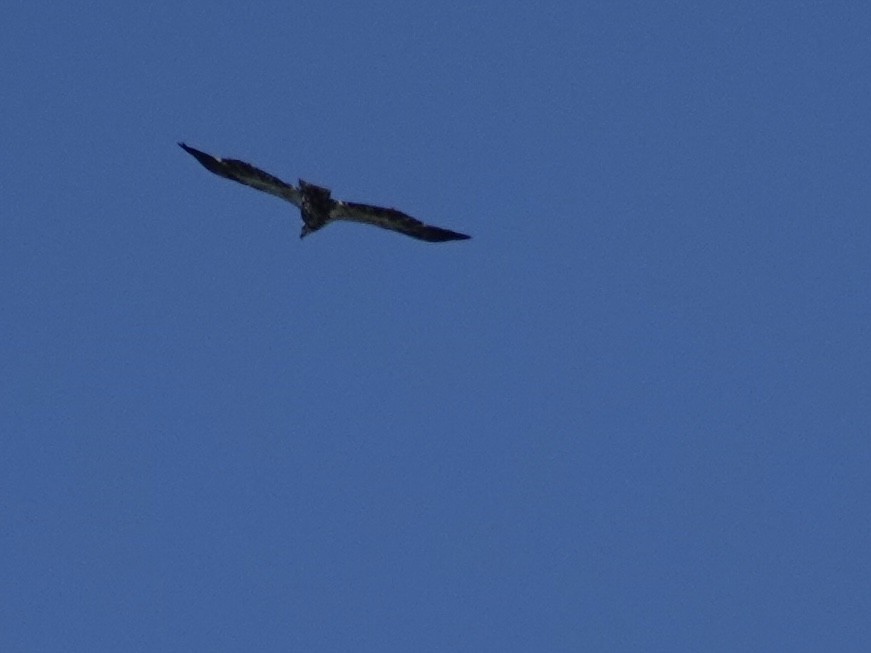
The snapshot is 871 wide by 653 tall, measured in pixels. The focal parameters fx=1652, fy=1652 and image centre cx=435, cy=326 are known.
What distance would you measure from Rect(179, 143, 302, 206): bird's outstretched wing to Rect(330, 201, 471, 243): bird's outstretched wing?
1.57m

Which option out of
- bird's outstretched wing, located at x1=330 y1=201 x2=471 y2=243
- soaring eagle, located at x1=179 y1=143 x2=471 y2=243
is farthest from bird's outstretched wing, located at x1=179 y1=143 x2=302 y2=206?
bird's outstretched wing, located at x1=330 y1=201 x2=471 y2=243

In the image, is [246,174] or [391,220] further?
[246,174]

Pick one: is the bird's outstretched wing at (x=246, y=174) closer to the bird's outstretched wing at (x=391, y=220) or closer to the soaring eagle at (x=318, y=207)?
the soaring eagle at (x=318, y=207)

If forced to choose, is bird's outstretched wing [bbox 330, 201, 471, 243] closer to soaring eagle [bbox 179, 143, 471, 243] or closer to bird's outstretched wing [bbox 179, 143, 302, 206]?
soaring eagle [bbox 179, 143, 471, 243]

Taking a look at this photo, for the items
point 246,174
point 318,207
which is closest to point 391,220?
point 318,207

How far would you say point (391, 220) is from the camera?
5300 centimetres

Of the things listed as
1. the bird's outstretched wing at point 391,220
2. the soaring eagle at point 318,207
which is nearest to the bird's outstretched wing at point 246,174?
the soaring eagle at point 318,207

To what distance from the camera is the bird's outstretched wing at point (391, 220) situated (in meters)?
52.7

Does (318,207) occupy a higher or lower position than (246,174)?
lower

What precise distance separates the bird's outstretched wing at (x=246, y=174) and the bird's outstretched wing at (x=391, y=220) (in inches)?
61.9

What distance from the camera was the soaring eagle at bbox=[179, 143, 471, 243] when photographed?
5272cm

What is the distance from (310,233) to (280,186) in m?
1.83

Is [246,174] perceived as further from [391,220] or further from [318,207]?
[391,220]

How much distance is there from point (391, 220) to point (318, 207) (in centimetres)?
241
